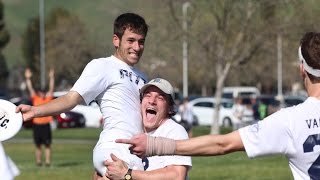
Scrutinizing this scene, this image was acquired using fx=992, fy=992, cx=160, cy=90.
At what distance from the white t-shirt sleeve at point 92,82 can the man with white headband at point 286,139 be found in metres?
2.70

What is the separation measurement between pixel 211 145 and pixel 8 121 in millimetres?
2660

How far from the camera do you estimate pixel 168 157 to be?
301 inches

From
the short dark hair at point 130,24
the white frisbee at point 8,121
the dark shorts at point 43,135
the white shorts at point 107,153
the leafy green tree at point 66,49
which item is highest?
the short dark hair at point 130,24

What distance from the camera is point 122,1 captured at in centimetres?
5306

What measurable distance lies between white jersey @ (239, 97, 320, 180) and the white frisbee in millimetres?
2691

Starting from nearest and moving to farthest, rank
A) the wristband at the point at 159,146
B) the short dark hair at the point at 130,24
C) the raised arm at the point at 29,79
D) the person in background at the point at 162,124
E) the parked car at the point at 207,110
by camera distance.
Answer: the wristband at the point at 159,146, the person in background at the point at 162,124, the short dark hair at the point at 130,24, the raised arm at the point at 29,79, the parked car at the point at 207,110

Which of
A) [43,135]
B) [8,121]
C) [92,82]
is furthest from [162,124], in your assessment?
[43,135]

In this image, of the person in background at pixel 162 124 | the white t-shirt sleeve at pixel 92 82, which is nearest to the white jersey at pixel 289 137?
the person in background at pixel 162 124

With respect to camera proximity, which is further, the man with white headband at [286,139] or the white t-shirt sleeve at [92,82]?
the white t-shirt sleeve at [92,82]

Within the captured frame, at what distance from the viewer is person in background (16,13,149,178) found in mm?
8758

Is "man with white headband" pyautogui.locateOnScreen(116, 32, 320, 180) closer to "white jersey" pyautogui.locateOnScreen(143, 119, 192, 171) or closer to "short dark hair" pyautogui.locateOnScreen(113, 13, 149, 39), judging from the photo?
"white jersey" pyautogui.locateOnScreen(143, 119, 192, 171)

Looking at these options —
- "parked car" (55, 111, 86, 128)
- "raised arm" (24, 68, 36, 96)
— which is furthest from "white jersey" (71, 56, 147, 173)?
"parked car" (55, 111, 86, 128)

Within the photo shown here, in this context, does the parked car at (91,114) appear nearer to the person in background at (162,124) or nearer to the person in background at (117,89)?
the person in background at (117,89)

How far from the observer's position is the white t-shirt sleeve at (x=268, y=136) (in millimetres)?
5949
